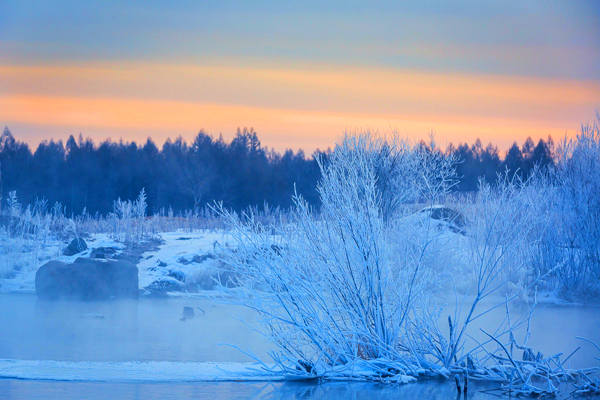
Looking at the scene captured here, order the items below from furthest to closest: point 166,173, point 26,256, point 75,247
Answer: point 166,173, point 75,247, point 26,256

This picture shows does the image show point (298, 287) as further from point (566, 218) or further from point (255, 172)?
point (255, 172)

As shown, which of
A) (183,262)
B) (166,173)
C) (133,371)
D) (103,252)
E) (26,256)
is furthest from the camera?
(166,173)

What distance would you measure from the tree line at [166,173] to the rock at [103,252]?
21.1m

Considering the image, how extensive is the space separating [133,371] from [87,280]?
9681 millimetres

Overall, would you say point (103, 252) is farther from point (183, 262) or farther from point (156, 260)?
point (183, 262)

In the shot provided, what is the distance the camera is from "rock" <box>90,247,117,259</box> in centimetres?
1977

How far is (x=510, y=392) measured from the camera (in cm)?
807

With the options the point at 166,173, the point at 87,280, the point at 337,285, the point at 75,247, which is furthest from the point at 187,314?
the point at 166,173

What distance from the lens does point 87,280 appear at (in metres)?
18.2

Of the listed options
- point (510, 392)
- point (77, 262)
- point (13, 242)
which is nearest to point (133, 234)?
point (13, 242)

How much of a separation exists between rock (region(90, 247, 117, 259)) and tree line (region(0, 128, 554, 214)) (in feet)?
69.2

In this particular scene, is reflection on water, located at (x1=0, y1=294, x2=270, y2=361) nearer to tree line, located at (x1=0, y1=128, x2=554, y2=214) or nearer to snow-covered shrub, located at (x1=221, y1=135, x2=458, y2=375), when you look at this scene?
snow-covered shrub, located at (x1=221, y1=135, x2=458, y2=375)

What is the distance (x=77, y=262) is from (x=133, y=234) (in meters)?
5.33

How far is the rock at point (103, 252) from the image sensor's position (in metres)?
19.8
